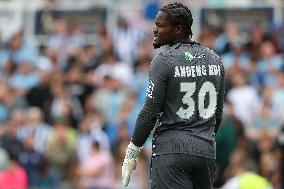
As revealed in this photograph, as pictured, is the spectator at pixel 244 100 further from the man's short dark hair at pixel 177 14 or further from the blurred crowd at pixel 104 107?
the man's short dark hair at pixel 177 14

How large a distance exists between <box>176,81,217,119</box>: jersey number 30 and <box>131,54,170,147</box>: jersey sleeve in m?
0.18

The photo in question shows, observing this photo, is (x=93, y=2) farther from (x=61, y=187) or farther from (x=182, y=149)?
(x=182, y=149)

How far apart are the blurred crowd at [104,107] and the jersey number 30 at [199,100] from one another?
17.4 feet

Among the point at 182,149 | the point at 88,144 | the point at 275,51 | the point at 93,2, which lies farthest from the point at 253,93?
the point at 182,149

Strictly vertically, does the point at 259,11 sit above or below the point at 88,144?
above

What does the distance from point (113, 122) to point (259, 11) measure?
13.4 feet

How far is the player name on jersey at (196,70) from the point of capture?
812 cm

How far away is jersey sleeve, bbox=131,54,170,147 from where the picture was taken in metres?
8.07

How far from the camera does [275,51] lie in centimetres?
1666

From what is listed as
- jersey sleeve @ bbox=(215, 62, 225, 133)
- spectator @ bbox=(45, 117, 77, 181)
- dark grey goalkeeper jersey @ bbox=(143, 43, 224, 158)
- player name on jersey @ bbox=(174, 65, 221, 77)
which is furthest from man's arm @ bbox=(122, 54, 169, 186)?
spectator @ bbox=(45, 117, 77, 181)

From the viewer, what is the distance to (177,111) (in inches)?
322

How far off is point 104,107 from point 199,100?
8.02 meters

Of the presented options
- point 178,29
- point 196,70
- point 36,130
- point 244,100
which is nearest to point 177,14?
point 178,29

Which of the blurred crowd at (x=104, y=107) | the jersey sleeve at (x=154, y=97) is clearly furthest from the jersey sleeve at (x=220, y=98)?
the blurred crowd at (x=104, y=107)
